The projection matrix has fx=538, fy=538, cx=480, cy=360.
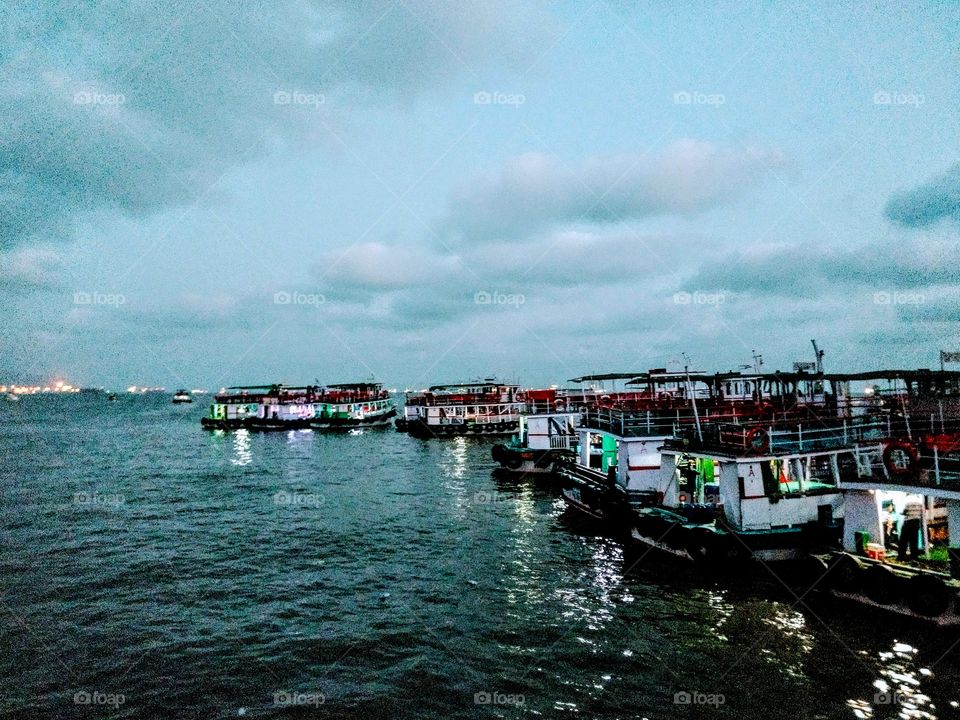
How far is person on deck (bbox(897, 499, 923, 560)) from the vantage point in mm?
17531

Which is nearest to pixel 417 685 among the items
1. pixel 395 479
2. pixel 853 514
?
pixel 853 514

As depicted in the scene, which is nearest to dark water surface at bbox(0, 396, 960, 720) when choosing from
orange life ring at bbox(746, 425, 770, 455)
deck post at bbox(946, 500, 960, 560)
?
deck post at bbox(946, 500, 960, 560)

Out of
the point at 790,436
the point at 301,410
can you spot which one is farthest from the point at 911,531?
the point at 301,410

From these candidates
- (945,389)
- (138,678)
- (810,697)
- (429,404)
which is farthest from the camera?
(429,404)

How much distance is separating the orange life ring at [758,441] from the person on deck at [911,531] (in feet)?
15.4

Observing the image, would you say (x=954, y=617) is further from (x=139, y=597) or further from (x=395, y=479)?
(x=395, y=479)

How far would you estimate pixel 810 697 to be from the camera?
1262 cm

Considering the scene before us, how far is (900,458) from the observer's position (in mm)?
19703

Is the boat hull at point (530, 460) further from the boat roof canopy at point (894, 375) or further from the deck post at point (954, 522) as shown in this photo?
the deck post at point (954, 522)

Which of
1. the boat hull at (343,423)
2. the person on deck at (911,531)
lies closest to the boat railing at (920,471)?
the person on deck at (911,531)

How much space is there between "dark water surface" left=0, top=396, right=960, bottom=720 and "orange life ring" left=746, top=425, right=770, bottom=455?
5.12m

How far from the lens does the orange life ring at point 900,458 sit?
18036 mm

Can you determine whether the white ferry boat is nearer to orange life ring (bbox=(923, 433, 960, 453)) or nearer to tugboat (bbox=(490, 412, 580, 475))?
tugboat (bbox=(490, 412, 580, 475))

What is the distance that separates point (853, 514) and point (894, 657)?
6.05 meters
